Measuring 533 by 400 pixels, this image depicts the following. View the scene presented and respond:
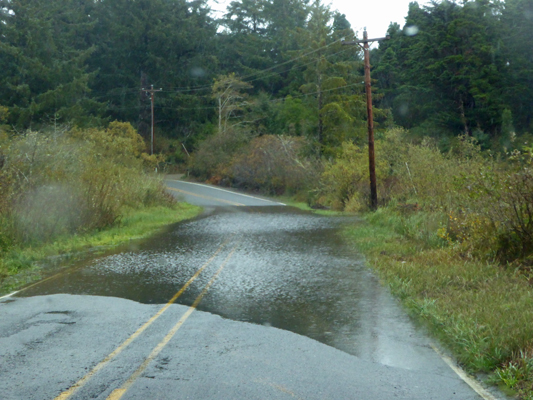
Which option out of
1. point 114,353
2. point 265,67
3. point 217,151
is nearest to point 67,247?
point 114,353

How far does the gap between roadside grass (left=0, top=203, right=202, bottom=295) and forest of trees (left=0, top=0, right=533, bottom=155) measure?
81.2 feet

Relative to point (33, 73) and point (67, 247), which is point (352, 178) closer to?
point (67, 247)

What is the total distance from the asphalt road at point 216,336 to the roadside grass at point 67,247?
34.8 inches

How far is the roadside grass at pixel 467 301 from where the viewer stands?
6328 mm

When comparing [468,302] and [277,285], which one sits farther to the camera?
[277,285]

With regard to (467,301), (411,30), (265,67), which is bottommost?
(467,301)

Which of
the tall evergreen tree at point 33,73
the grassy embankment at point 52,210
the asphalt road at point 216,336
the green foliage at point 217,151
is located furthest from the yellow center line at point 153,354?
the green foliage at point 217,151

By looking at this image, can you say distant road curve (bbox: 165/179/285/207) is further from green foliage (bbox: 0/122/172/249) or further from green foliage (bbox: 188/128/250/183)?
green foliage (bbox: 0/122/172/249)

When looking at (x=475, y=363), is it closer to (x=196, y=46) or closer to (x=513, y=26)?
(x=513, y=26)

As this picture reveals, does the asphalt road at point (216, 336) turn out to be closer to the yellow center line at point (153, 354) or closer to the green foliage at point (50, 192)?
the yellow center line at point (153, 354)

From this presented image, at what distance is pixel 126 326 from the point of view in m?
8.02

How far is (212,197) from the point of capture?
153ft

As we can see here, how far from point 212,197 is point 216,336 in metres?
39.3

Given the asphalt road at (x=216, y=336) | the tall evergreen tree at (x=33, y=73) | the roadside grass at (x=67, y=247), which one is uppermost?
the tall evergreen tree at (x=33, y=73)
